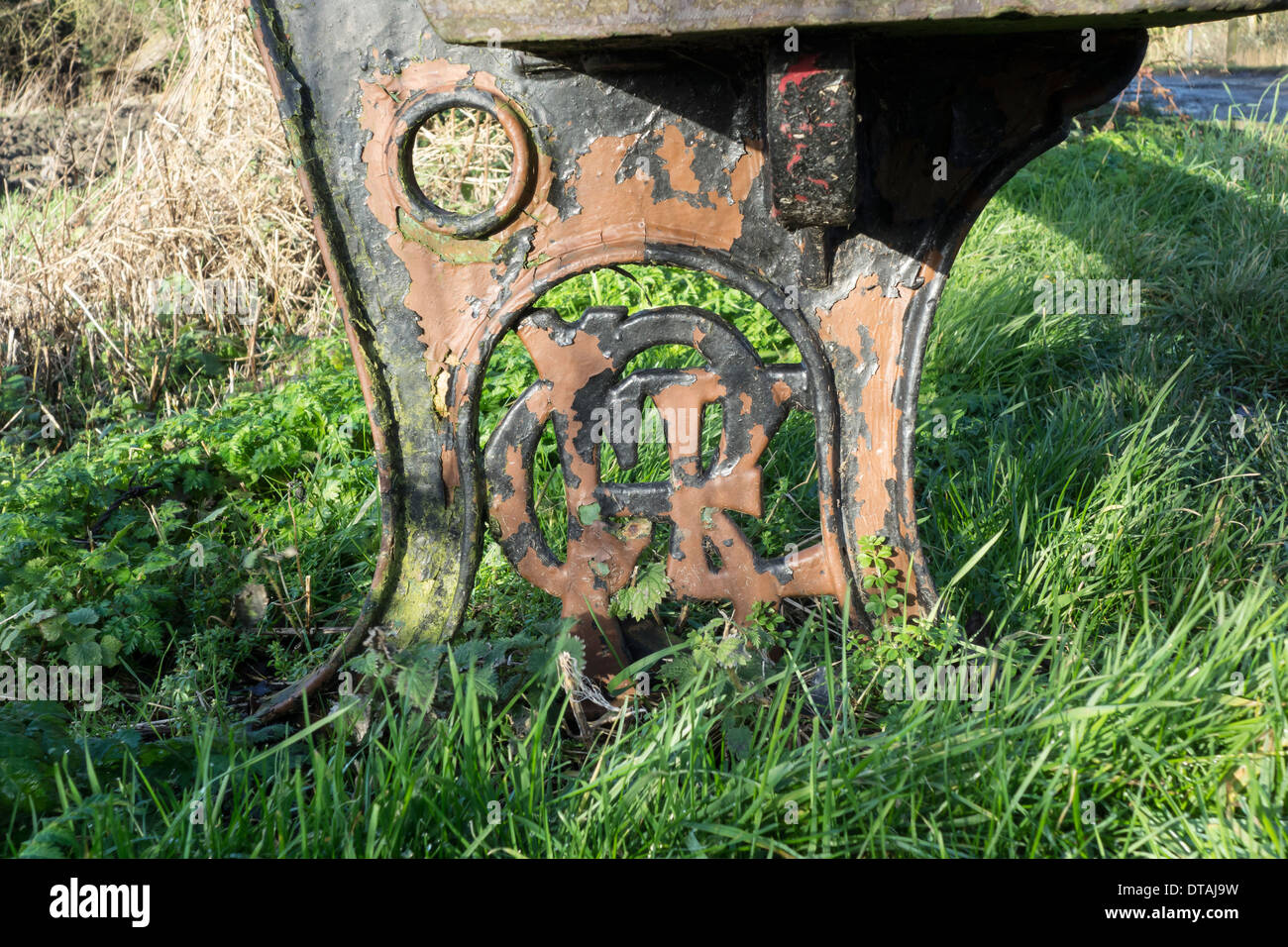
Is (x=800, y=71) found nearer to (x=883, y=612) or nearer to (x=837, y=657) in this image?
(x=883, y=612)

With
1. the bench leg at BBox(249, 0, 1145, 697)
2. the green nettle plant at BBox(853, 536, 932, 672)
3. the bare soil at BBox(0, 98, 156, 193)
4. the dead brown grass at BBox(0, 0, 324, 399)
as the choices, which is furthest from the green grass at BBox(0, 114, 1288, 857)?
the bare soil at BBox(0, 98, 156, 193)

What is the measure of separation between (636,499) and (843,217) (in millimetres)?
664

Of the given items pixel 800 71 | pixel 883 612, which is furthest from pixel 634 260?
pixel 883 612

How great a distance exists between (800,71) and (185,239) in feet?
11.7

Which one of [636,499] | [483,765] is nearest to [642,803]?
[483,765]

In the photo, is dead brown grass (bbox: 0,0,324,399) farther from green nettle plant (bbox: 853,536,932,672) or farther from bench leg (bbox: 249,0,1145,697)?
green nettle plant (bbox: 853,536,932,672)

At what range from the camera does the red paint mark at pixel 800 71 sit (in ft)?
4.91

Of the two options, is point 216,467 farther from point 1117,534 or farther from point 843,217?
point 1117,534

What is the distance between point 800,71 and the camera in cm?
151

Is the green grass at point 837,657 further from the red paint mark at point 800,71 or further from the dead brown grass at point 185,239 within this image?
the red paint mark at point 800,71

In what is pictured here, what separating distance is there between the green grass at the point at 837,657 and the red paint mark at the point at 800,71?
90cm

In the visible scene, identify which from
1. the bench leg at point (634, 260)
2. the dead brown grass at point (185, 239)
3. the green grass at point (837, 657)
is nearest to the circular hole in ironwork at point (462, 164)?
the dead brown grass at point (185, 239)
